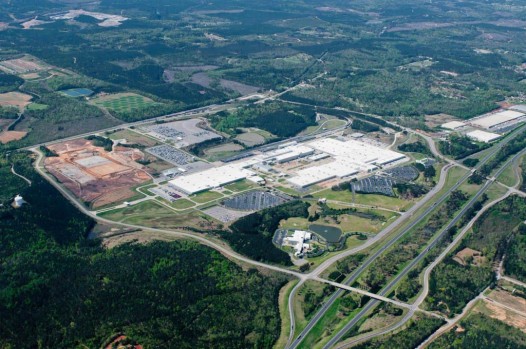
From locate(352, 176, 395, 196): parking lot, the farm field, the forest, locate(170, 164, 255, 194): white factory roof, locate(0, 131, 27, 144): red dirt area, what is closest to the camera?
the forest

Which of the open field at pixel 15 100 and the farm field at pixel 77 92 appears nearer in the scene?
the open field at pixel 15 100

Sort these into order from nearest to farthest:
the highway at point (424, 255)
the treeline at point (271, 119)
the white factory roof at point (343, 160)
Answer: the highway at point (424, 255) < the white factory roof at point (343, 160) < the treeline at point (271, 119)

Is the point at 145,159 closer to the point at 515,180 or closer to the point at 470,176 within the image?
the point at 470,176

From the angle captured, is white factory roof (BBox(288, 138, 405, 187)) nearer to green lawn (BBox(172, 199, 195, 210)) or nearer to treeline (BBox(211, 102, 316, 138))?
treeline (BBox(211, 102, 316, 138))

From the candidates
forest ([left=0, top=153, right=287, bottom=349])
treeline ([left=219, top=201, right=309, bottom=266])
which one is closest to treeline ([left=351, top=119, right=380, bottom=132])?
treeline ([left=219, top=201, right=309, bottom=266])

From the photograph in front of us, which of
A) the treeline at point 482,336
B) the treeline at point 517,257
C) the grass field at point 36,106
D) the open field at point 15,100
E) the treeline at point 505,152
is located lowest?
the open field at point 15,100

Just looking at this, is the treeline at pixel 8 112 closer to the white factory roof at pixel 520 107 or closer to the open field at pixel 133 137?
the open field at pixel 133 137

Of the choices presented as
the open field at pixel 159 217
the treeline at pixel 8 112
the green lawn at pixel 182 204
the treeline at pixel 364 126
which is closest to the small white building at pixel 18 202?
the open field at pixel 159 217
